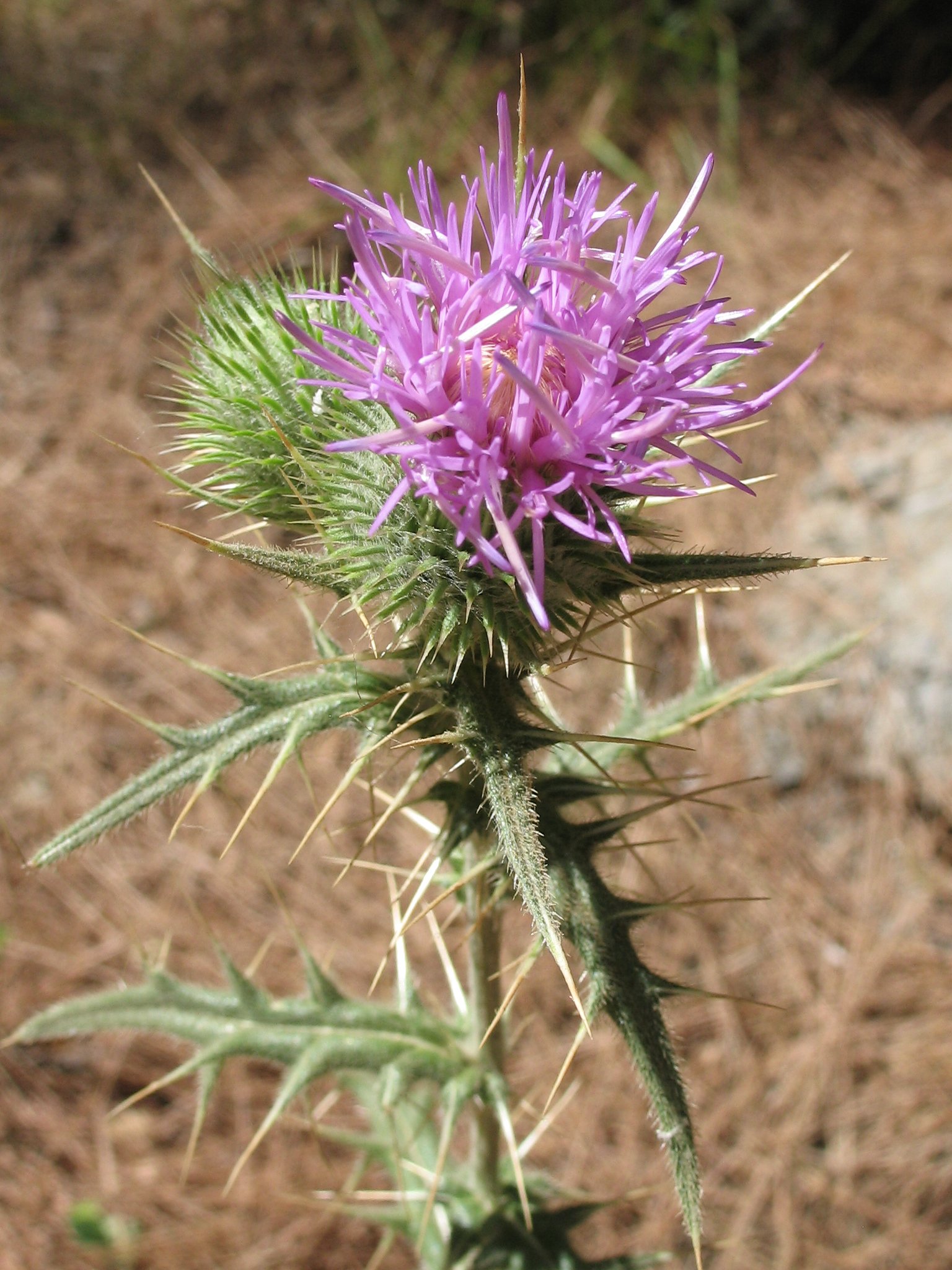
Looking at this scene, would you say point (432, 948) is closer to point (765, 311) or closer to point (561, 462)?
point (561, 462)

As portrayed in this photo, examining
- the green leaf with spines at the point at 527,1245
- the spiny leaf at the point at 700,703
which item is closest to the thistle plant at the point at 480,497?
the spiny leaf at the point at 700,703

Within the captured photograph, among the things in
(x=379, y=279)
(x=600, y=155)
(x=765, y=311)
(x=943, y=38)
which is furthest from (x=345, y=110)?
(x=379, y=279)

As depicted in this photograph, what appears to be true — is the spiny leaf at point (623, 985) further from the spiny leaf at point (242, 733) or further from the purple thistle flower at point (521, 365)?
the purple thistle flower at point (521, 365)

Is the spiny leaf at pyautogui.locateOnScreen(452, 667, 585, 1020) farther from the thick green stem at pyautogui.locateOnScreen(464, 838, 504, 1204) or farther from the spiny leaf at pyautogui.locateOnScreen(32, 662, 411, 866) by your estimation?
the thick green stem at pyautogui.locateOnScreen(464, 838, 504, 1204)

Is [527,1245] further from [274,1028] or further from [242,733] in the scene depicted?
[242,733]

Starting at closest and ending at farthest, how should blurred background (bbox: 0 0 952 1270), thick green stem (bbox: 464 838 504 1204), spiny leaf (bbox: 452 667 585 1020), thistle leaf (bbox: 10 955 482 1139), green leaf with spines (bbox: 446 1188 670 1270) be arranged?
spiny leaf (bbox: 452 667 585 1020) → thick green stem (bbox: 464 838 504 1204) → thistle leaf (bbox: 10 955 482 1139) → green leaf with spines (bbox: 446 1188 670 1270) → blurred background (bbox: 0 0 952 1270)

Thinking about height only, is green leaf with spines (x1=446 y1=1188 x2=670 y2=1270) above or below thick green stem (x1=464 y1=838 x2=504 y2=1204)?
below

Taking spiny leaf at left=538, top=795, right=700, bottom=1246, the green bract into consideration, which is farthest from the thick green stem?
spiny leaf at left=538, top=795, right=700, bottom=1246
